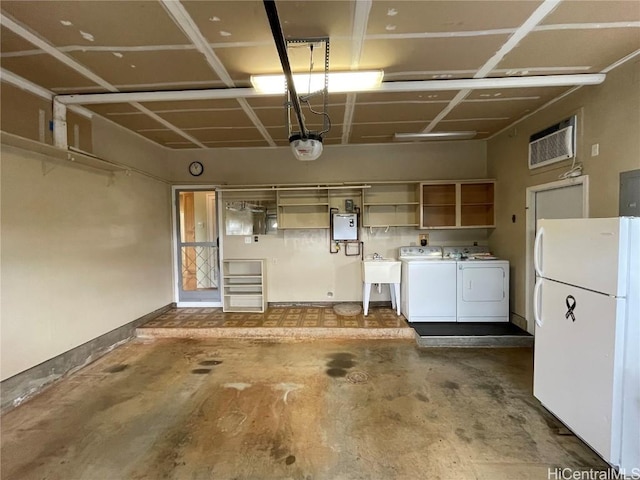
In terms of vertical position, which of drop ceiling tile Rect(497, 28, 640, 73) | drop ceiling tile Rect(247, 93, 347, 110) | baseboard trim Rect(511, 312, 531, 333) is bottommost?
baseboard trim Rect(511, 312, 531, 333)

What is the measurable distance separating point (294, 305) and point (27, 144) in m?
3.97

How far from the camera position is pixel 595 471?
194cm

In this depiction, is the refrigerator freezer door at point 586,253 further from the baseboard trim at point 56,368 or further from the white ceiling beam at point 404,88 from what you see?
the baseboard trim at point 56,368

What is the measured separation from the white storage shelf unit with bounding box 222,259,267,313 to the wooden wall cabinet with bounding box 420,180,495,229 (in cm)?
287

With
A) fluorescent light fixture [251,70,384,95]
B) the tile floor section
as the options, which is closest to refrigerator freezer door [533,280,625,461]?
the tile floor section

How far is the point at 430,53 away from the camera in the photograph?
2.42m

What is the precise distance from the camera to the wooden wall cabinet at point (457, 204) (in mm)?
4844

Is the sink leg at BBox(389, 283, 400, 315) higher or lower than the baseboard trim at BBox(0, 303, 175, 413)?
higher

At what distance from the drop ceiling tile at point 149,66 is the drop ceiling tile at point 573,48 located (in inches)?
101

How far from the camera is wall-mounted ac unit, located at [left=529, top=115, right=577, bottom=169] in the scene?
10.4 feet

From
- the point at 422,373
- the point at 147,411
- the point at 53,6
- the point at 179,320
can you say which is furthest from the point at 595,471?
the point at 179,320

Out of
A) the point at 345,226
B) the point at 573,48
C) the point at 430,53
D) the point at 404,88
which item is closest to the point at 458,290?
the point at 345,226

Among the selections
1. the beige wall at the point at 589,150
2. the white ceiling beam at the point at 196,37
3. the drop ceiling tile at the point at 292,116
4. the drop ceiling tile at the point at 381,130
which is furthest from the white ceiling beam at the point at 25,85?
the beige wall at the point at 589,150

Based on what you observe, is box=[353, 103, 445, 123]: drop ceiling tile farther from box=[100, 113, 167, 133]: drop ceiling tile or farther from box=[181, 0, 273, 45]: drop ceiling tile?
box=[100, 113, 167, 133]: drop ceiling tile
